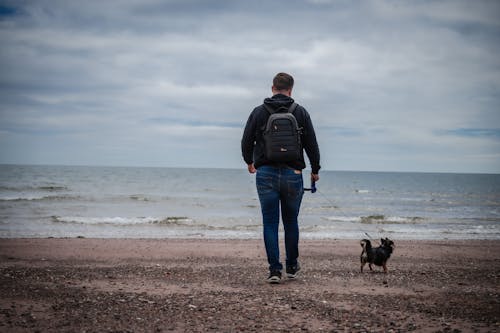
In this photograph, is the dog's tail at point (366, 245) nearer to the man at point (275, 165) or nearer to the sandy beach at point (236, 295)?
the sandy beach at point (236, 295)

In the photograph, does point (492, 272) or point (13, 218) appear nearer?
point (492, 272)

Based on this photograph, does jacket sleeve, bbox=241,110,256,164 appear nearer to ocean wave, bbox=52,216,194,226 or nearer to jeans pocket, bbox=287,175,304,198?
A: jeans pocket, bbox=287,175,304,198

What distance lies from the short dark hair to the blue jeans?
89 cm

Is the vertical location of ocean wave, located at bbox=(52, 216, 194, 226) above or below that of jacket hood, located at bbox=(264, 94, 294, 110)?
below

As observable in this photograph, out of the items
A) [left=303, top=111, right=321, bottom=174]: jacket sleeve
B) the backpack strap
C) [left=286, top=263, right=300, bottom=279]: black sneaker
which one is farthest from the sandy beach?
the backpack strap

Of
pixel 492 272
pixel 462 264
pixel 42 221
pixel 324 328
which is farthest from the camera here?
pixel 42 221

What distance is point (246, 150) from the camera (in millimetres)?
4582

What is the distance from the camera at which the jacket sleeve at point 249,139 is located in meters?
4.55

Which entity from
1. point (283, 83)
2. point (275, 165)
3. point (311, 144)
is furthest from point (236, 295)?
point (283, 83)

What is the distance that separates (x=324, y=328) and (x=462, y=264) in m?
4.30

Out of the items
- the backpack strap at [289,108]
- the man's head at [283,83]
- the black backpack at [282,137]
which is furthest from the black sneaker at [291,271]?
the man's head at [283,83]

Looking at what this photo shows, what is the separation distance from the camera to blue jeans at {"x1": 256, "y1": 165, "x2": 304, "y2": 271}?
4.54 m

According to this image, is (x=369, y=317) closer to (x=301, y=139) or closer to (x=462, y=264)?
(x=301, y=139)

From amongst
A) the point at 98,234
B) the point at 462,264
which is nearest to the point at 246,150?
the point at 462,264
